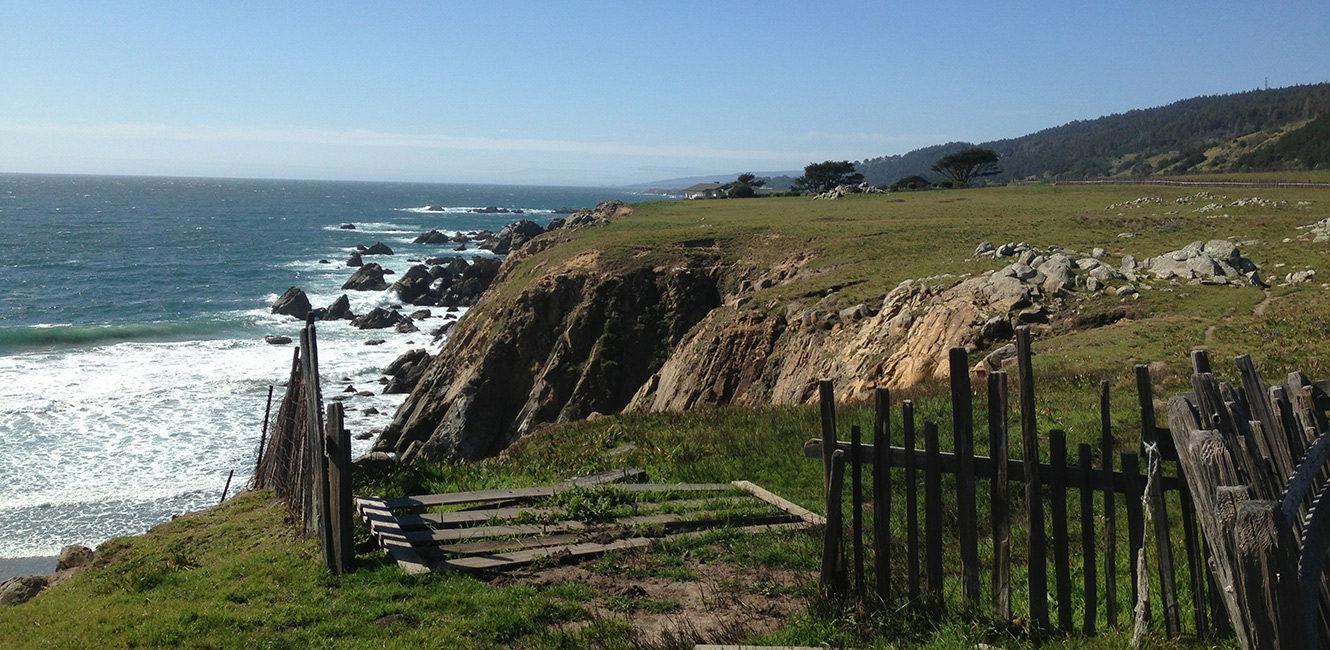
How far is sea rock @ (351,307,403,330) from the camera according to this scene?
5346cm

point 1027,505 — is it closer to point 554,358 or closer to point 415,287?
point 554,358

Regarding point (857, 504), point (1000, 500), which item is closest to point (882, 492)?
point (857, 504)

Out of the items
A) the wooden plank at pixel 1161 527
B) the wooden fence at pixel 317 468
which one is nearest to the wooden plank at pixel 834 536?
the wooden plank at pixel 1161 527

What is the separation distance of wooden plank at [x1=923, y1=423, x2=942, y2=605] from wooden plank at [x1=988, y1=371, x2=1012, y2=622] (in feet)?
1.09

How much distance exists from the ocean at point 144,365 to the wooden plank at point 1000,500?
23.0m

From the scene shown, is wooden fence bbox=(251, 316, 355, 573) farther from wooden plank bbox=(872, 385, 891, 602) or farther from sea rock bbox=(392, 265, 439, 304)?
sea rock bbox=(392, 265, 439, 304)

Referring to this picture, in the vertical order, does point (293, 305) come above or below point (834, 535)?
below

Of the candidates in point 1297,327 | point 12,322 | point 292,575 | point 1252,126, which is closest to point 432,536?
point 292,575

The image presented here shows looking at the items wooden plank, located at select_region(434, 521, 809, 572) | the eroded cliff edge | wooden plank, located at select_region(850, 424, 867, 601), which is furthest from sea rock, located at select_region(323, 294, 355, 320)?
wooden plank, located at select_region(850, 424, 867, 601)

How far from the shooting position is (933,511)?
217 inches

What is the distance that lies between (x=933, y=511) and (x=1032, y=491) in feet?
2.05

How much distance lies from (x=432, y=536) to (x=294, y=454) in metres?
4.31

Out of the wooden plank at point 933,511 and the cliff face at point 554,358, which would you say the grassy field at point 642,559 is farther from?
the cliff face at point 554,358

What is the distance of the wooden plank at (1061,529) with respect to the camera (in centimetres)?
517
